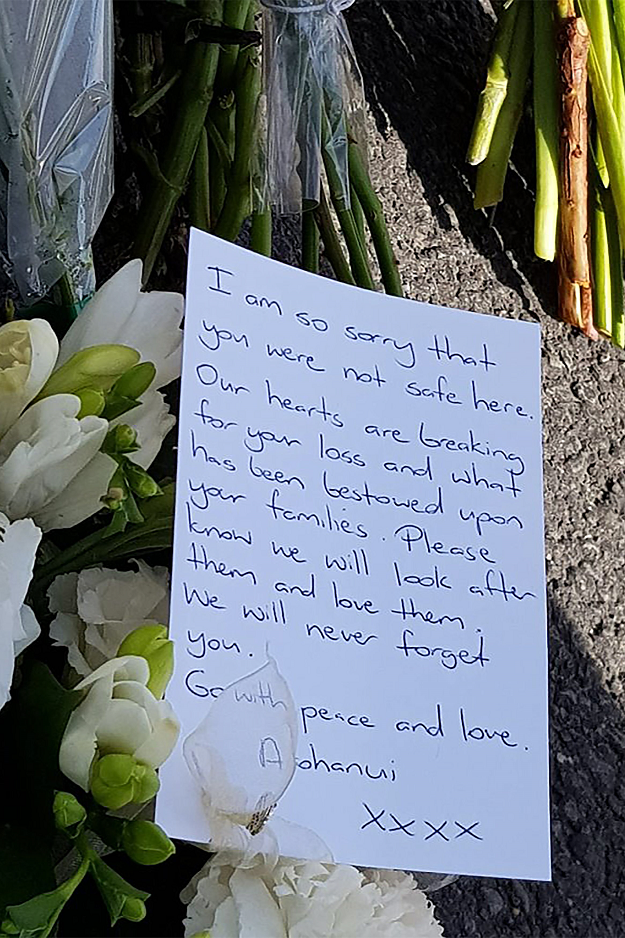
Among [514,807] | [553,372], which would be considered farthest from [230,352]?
[553,372]

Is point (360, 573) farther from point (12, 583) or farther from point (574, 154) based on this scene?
point (574, 154)

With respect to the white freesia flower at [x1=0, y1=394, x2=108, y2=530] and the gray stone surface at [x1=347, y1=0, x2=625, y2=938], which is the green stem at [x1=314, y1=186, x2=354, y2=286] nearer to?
the gray stone surface at [x1=347, y1=0, x2=625, y2=938]

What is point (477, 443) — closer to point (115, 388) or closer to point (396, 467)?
point (396, 467)

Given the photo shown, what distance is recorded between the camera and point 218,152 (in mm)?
541

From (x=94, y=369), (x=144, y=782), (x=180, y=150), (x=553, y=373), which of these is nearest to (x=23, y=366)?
(x=94, y=369)

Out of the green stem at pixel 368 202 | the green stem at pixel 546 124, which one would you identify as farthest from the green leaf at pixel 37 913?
the green stem at pixel 546 124

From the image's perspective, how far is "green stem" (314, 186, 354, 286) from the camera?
1.72ft

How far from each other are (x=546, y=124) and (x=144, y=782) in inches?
20.3

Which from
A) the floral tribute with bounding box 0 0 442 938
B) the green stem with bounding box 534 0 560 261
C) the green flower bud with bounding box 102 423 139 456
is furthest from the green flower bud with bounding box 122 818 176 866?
the green stem with bounding box 534 0 560 261

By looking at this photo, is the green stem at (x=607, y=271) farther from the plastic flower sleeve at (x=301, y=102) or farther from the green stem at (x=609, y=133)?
the plastic flower sleeve at (x=301, y=102)

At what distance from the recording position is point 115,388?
1.06 ft

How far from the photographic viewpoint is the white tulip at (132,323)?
352 millimetres

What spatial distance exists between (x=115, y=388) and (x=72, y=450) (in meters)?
0.03

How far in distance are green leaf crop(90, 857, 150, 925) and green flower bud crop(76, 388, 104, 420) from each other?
121 millimetres
